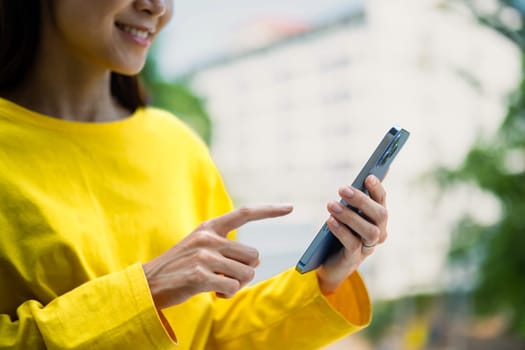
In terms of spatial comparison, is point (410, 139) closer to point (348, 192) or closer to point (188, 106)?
point (348, 192)

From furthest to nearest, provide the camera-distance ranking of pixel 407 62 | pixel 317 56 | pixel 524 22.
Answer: pixel 317 56, pixel 407 62, pixel 524 22

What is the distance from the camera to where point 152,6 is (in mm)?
754

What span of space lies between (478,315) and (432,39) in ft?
4.26

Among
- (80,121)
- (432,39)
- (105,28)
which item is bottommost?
(432,39)

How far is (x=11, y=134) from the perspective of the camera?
2.34 feet

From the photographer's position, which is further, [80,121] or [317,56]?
[317,56]

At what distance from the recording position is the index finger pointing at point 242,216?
2.19 feet

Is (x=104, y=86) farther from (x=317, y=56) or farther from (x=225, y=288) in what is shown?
(x=317, y=56)

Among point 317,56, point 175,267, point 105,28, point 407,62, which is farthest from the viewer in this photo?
point 317,56

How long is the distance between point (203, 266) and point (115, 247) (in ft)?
0.49

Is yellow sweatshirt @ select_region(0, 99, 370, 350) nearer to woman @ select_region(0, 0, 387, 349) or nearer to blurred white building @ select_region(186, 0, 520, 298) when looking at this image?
woman @ select_region(0, 0, 387, 349)

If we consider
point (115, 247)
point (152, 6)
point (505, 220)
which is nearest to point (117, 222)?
point (115, 247)

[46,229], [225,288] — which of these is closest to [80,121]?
[46,229]

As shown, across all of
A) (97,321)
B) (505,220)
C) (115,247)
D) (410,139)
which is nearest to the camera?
(97,321)
